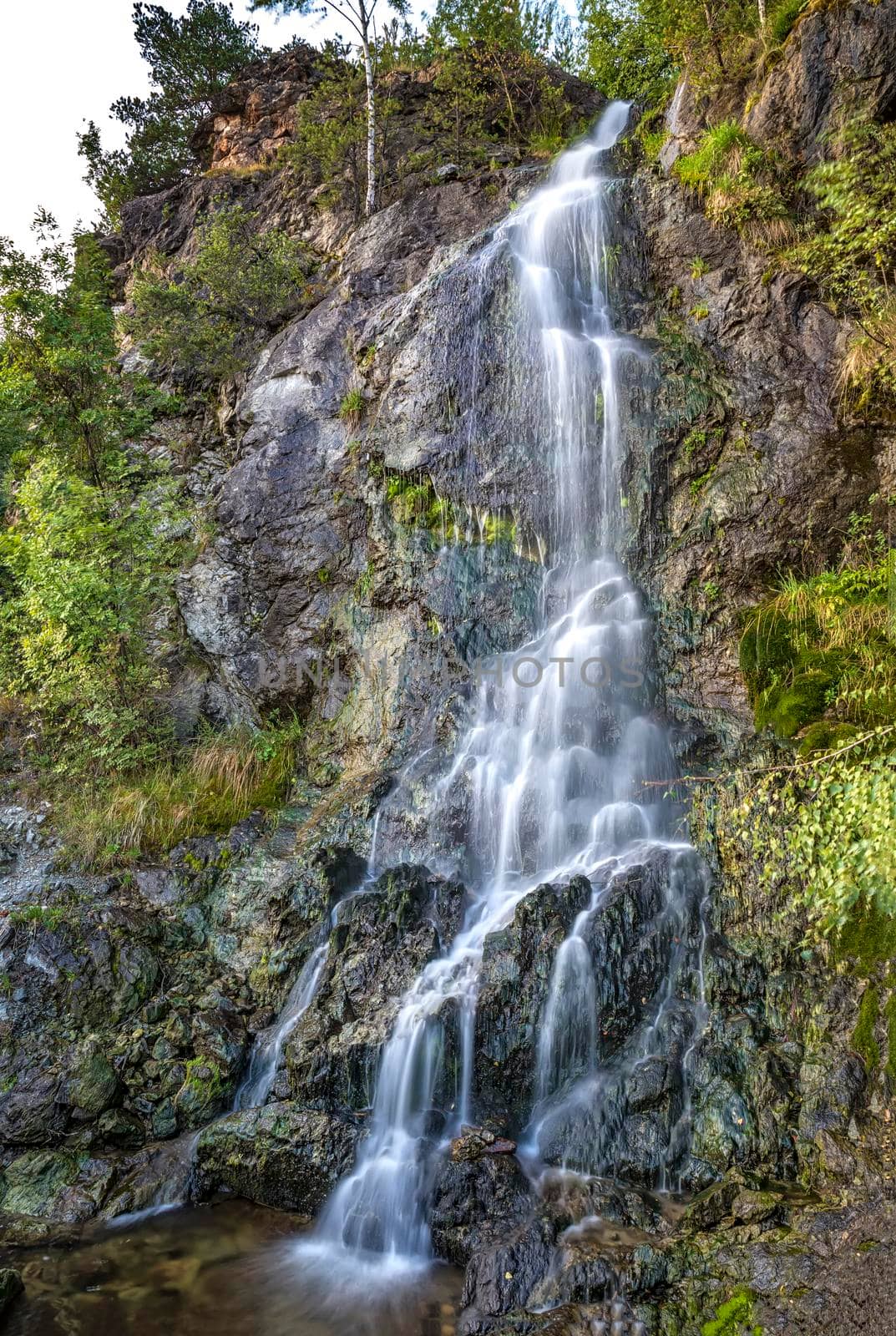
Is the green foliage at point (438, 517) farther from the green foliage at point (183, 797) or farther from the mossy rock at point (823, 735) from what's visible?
the mossy rock at point (823, 735)

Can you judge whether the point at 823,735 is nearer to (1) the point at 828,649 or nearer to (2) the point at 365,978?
(1) the point at 828,649

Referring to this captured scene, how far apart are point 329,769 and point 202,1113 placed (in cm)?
411

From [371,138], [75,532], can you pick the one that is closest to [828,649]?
[75,532]

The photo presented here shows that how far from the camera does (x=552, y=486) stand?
939 cm

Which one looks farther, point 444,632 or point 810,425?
point 444,632

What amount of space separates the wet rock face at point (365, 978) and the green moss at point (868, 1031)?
3054mm

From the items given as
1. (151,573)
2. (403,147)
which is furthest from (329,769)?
(403,147)

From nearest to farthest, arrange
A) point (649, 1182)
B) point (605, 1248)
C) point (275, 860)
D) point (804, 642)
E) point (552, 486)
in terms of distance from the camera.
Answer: point (605, 1248) → point (649, 1182) → point (804, 642) → point (275, 860) → point (552, 486)

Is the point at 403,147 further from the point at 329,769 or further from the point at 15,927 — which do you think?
the point at 15,927

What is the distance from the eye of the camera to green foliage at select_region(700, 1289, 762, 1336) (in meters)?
4.01

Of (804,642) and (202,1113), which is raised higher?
(804,642)

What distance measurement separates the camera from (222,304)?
46.4ft

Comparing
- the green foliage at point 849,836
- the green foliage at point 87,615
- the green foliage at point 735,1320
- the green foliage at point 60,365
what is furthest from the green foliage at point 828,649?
the green foliage at point 60,365

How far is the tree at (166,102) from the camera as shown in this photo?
20344 millimetres
